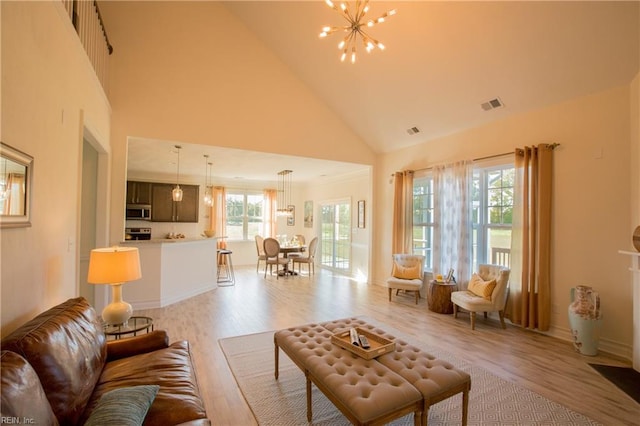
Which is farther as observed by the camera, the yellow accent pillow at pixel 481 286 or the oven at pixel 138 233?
the oven at pixel 138 233

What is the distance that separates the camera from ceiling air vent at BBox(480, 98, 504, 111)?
4139mm

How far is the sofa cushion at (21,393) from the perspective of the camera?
40.4 inches

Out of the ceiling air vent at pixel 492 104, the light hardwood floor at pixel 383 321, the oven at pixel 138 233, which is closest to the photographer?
the light hardwood floor at pixel 383 321

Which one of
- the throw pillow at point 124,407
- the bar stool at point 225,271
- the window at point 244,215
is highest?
the window at point 244,215

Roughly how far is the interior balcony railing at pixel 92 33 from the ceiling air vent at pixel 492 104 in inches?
186

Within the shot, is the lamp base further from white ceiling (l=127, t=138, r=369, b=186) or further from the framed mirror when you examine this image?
white ceiling (l=127, t=138, r=369, b=186)

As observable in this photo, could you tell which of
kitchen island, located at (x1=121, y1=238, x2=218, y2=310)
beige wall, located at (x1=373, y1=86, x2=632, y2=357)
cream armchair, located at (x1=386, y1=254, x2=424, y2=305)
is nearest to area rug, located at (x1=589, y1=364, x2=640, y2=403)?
beige wall, located at (x1=373, y1=86, x2=632, y2=357)

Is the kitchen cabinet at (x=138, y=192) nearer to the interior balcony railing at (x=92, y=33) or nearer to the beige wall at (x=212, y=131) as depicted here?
the beige wall at (x=212, y=131)

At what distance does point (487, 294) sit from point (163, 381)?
3.91m

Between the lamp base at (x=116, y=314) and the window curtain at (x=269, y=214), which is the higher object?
the window curtain at (x=269, y=214)

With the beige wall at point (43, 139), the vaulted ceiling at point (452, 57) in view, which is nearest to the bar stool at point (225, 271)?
the beige wall at point (43, 139)

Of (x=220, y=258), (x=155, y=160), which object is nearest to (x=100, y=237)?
(x=155, y=160)

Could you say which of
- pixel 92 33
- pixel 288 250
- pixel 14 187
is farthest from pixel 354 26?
pixel 288 250

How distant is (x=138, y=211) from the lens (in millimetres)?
7441
